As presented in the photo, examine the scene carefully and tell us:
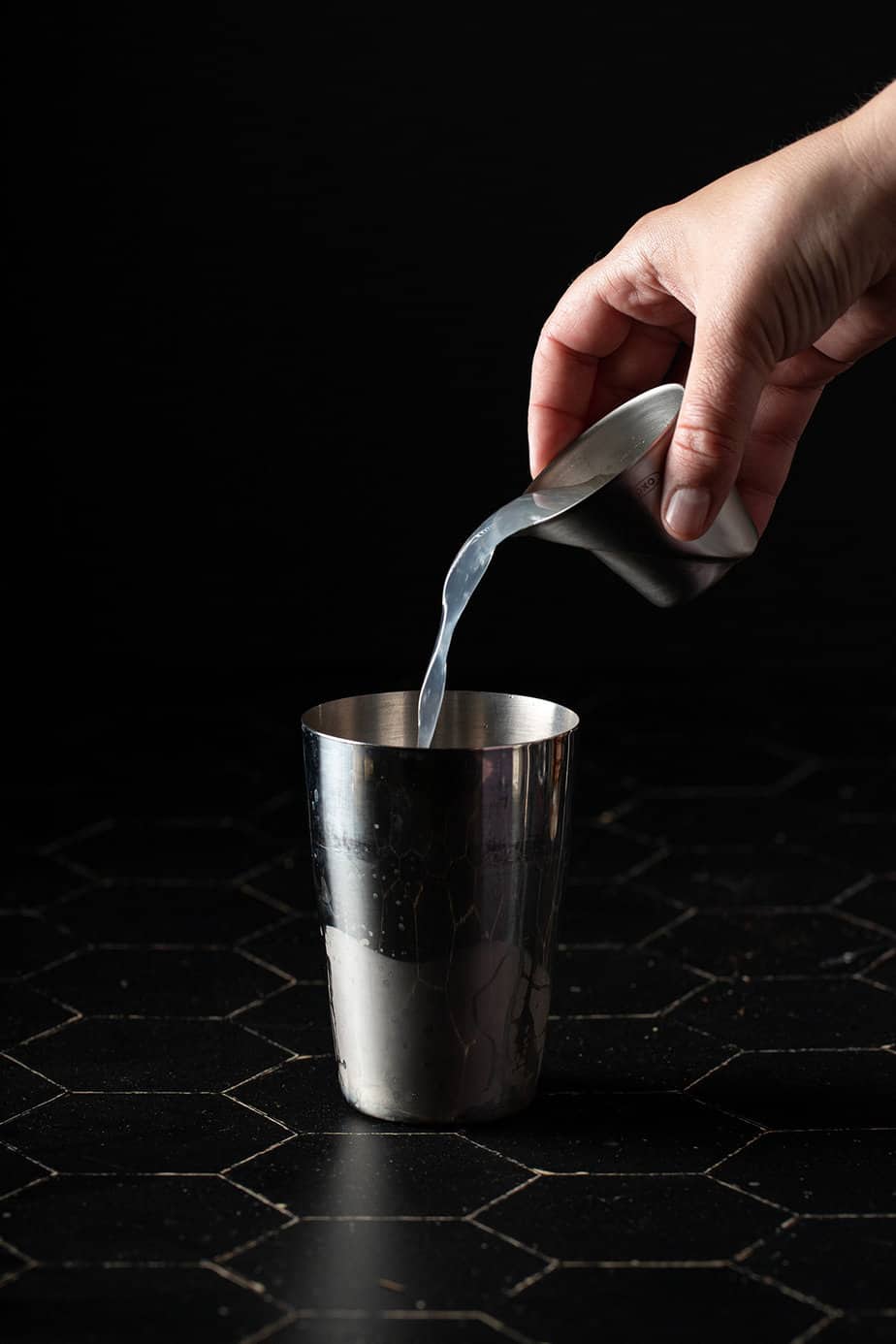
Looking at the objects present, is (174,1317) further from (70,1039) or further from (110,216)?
(110,216)

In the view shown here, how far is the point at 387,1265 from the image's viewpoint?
3.98ft

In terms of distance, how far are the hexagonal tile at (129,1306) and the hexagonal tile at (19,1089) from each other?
0.28 m

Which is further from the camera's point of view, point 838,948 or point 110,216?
point 110,216

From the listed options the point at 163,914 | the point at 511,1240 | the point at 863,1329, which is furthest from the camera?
the point at 163,914

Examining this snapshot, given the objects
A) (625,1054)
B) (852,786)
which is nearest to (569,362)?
(625,1054)

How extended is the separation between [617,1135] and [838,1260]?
246 mm

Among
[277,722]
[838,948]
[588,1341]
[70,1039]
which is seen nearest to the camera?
[588,1341]

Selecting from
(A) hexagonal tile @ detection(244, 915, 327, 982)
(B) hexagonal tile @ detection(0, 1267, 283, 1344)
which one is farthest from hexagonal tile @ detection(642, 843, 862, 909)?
(B) hexagonal tile @ detection(0, 1267, 283, 1344)

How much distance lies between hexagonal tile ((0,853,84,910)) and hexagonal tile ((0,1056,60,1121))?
0.46m

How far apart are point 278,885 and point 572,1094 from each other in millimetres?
665

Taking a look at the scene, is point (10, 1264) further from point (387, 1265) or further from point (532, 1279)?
point (532, 1279)

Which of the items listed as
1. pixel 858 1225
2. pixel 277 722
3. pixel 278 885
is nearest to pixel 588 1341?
pixel 858 1225

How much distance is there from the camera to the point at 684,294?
1.40 meters

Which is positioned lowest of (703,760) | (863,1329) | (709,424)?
(863,1329)
